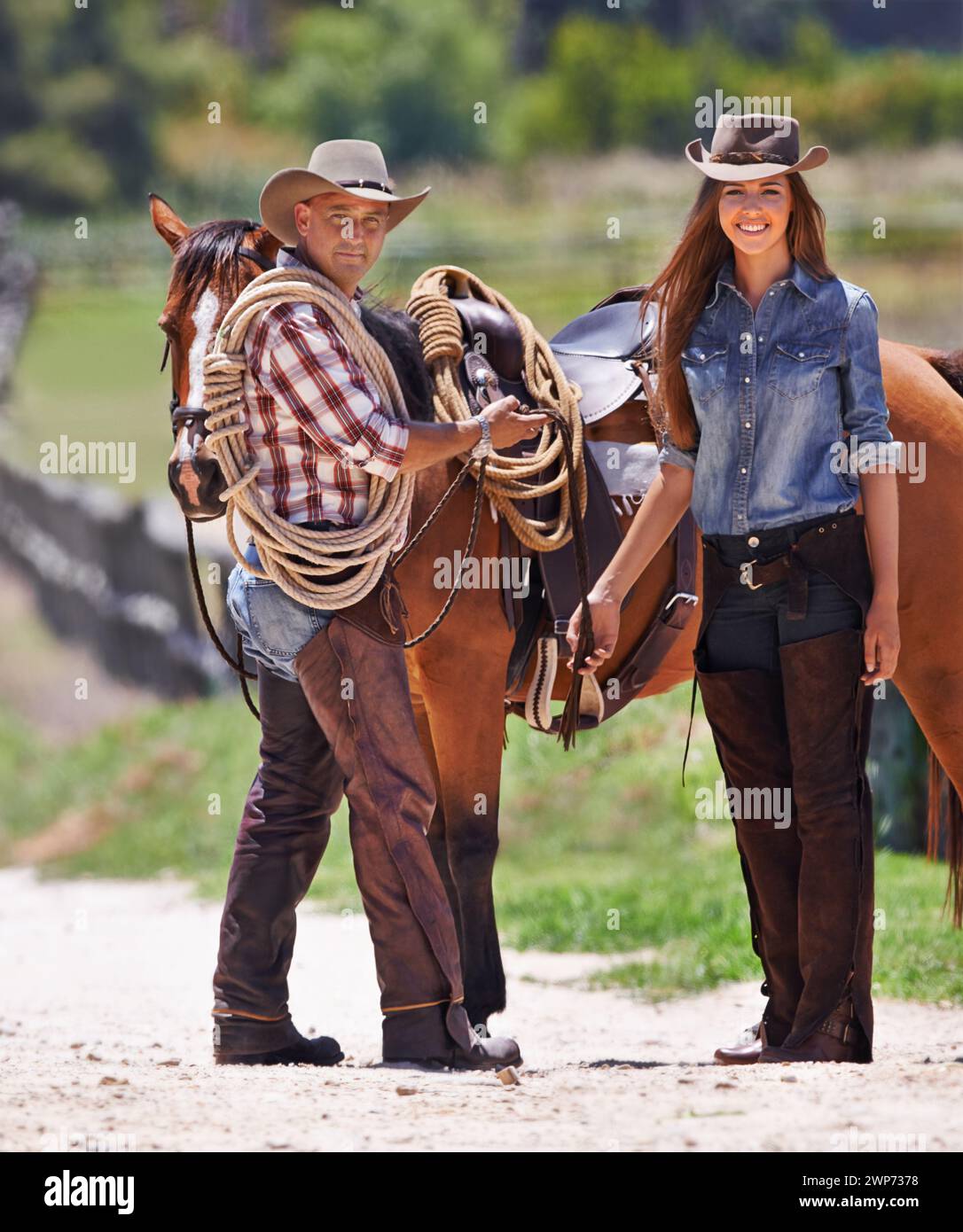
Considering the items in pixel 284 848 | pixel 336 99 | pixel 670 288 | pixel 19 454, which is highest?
pixel 336 99

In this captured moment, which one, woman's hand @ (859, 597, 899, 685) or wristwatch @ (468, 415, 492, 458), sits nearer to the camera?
woman's hand @ (859, 597, 899, 685)

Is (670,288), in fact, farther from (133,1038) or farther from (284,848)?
(133,1038)

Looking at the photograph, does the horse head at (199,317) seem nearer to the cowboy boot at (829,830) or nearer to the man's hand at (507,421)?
the man's hand at (507,421)

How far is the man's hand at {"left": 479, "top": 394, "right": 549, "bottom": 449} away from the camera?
4719mm

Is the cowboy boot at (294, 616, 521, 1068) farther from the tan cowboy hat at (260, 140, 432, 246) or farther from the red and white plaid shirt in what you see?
the tan cowboy hat at (260, 140, 432, 246)

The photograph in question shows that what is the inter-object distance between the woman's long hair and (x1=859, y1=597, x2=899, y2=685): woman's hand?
1.99 ft

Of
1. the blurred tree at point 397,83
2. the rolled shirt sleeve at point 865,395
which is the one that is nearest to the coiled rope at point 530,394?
the rolled shirt sleeve at point 865,395

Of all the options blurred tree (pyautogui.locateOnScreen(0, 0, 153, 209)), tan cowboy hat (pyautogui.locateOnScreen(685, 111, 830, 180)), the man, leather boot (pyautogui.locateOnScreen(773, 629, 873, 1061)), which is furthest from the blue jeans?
blurred tree (pyautogui.locateOnScreen(0, 0, 153, 209))

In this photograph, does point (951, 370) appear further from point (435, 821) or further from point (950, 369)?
point (435, 821)

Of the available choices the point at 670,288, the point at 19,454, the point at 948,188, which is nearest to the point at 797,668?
the point at 670,288

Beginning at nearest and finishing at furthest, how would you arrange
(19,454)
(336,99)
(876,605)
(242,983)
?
1. (876,605)
2. (242,983)
3. (19,454)
4. (336,99)

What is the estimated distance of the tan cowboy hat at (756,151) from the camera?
4492mm

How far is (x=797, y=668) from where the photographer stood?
460 centimetres
